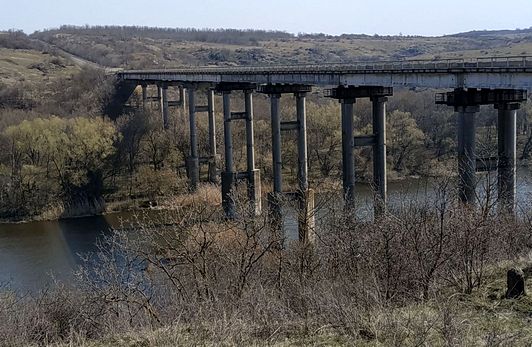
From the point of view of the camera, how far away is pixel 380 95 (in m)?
27.6

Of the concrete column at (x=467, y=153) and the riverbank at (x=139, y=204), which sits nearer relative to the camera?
the concrete column at (x=467, y=153)

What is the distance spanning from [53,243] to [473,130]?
900 inches

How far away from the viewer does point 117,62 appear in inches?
4395

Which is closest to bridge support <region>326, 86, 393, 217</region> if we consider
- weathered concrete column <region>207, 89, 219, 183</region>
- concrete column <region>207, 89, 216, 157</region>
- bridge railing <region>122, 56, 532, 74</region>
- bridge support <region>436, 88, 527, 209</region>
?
bridge railing <region>122, 56, 532, 74</region>

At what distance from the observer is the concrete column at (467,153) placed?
21.5 metres

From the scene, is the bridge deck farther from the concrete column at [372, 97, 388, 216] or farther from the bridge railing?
the concrete column at [372, 97, 388, 216]

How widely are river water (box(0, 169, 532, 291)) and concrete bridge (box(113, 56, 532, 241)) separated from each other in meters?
1.98

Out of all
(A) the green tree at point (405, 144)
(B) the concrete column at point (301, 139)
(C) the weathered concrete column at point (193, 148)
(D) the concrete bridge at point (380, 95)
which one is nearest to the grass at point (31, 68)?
(C) the weathered concrete column at point (193, 148)

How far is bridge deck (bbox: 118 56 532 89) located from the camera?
762 inches

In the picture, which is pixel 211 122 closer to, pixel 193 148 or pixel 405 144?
pixel 193 148

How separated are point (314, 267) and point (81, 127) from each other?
121 feet

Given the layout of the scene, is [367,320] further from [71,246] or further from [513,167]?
[71,246]

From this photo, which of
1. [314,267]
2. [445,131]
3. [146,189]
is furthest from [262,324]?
[445,131]

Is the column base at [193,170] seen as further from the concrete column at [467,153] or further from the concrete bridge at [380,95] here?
the concrete column at [467,153]
